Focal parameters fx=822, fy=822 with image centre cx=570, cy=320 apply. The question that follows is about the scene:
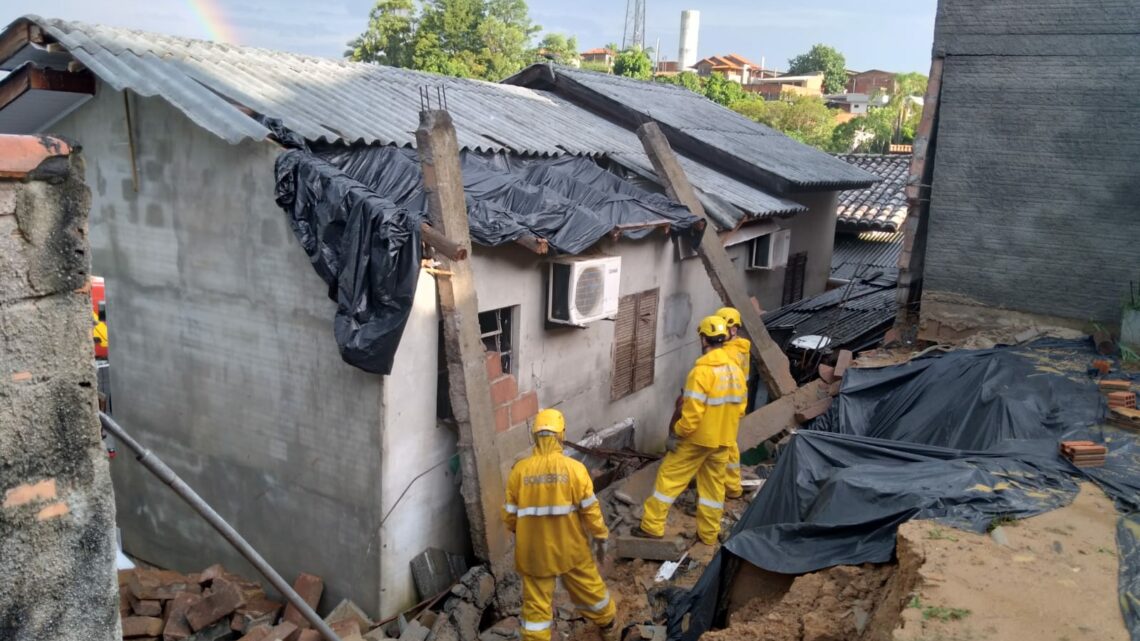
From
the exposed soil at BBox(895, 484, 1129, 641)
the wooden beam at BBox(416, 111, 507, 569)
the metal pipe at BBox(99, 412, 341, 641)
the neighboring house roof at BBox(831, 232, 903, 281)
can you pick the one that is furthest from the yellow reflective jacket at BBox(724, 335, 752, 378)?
the neighboring house roof at BBox(831, 232, 903, 281)

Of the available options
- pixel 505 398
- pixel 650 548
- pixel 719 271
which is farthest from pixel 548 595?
pixel 719 271

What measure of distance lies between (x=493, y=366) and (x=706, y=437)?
193cm

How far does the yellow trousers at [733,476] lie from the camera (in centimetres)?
768

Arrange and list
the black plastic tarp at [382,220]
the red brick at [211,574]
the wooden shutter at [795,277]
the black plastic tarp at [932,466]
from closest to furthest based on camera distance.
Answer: the black plastic tarp at [932,466], the black plastic tarp at [382,220], the red brick at [211,574], the wooden shutter at [795,277]

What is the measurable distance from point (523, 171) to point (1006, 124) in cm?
485

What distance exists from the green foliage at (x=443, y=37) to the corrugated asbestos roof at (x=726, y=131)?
16.8 m

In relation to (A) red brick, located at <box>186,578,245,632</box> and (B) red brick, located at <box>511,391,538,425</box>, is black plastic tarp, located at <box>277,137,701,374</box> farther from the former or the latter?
(A) red brick, located at <box>186,578,245,632</box>

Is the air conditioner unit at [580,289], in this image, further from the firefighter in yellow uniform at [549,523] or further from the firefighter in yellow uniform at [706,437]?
the firefighter in yellow uniform at [549,523]

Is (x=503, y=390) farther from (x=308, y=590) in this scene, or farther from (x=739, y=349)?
(x=739, y=349)

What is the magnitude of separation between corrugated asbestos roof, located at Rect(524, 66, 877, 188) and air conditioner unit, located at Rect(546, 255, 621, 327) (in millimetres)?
5154

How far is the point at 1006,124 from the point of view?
8016 millimetres

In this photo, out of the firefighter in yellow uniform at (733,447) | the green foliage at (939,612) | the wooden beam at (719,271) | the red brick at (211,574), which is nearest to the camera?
the green foliage at (939,612)

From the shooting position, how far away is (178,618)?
661 cm

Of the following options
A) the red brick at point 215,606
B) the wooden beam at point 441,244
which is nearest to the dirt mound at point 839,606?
the wooden beam at point 441,244
